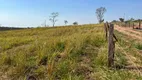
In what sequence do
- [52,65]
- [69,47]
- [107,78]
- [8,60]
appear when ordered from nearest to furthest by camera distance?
[107,78] < [52,65] < [8,60] < [69,47]

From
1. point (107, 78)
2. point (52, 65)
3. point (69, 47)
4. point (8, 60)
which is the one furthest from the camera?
point (69, 47)

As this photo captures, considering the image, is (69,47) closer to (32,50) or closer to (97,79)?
(32,50)

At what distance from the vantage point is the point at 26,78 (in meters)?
4.41

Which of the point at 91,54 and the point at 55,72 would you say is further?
the point at 91,54

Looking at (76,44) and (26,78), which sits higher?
(76,44)

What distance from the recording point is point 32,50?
674cm

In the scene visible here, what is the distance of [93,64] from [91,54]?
111 cm

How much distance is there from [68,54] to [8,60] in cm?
149

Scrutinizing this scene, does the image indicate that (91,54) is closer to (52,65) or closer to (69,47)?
(69,47)

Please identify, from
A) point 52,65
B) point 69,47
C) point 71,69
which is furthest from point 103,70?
point 69,47

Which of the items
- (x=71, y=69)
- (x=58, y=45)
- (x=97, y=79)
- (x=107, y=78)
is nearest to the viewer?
(x=107, y=78)

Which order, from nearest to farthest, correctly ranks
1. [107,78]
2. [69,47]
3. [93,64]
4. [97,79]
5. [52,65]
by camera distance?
[107,78]
[97,79]
[52,65]
[93,64]
[69,47]

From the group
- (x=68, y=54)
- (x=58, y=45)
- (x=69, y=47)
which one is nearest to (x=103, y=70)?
(x=68, y=54)

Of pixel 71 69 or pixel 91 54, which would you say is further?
pixel 91 54
